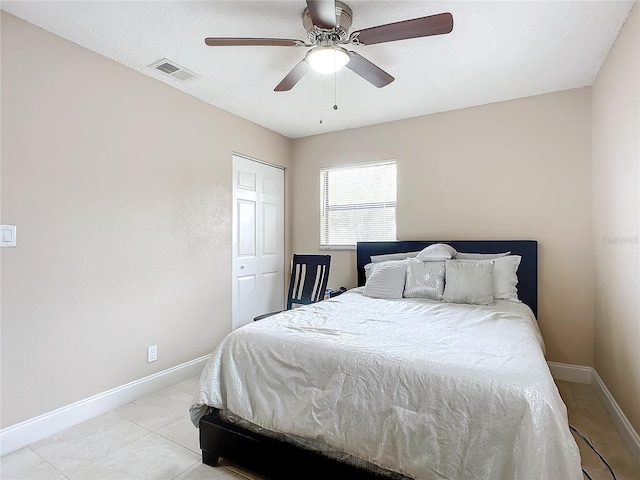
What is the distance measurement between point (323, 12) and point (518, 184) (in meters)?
2.41

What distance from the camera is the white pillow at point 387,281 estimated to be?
2.93 m

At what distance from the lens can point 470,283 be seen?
2.63 m

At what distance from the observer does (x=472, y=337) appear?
172cm

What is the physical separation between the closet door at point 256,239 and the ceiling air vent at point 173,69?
99cm

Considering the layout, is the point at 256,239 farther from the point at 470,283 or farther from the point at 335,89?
the point at 470,283

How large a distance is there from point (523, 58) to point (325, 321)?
2.29 m

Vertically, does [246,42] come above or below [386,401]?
above

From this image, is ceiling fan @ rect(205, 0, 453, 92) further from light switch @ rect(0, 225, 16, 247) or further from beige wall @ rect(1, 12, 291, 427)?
light switch @ rect(0, 225, 16, 247)

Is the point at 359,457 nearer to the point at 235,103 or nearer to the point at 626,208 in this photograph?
the point at 626,208

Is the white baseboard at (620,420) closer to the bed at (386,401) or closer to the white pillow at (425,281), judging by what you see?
the bed at (386,401)

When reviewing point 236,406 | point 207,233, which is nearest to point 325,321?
point 236,406

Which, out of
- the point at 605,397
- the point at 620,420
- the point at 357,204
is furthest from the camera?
the point at 357,204

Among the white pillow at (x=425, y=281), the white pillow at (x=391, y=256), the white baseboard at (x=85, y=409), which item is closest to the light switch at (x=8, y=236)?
the white baseboard at (x=85, y=409)

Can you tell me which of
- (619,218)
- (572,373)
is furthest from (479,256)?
(572,373)
